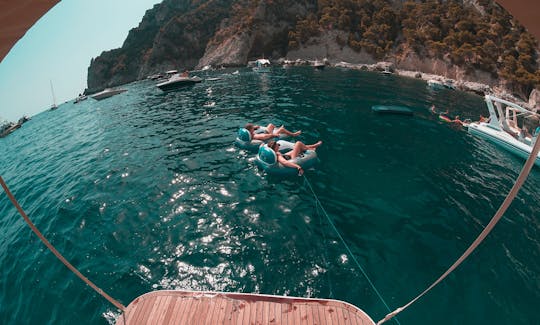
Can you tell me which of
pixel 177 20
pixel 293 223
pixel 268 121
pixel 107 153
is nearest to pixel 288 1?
pixel 177 20

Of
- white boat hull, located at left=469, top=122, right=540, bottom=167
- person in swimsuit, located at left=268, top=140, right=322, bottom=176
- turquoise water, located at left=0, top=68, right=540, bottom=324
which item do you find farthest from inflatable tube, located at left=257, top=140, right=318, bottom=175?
white boat hull, located at left=469, top=122, right=540, bottom=167

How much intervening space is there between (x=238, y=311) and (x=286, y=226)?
443 cm

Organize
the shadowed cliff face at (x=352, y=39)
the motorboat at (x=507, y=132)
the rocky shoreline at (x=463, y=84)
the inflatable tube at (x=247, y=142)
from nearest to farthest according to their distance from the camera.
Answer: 1. the inflatable tube at (x=247, y=142)
2. the motorboat at (x=507, y=132)
3. the rocky shoreline at (x=463, y=84)
4. the shadowed cliff face at (x=352, y=39)

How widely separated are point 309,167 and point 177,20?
113 m

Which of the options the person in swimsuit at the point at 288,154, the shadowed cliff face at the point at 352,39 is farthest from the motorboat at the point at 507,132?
the shadowed cliff face at the point at 352,39

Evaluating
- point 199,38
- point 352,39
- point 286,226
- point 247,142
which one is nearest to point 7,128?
point 199,38

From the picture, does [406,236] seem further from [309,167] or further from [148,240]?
[148,240]

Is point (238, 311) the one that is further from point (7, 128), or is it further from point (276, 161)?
point (7, 128)

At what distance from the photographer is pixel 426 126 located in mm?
20641

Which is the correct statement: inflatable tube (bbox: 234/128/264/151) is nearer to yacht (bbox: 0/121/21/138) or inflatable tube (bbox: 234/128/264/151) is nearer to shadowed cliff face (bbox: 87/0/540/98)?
shadowed cliff face (bbox: 87/0/540/98)

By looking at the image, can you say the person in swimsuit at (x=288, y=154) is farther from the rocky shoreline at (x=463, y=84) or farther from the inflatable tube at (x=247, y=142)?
the rocky shoreline at (x=463, y=84)

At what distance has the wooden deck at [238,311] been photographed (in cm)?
568

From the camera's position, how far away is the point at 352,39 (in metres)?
64.7

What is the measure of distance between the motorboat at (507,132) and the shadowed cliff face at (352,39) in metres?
24.3
